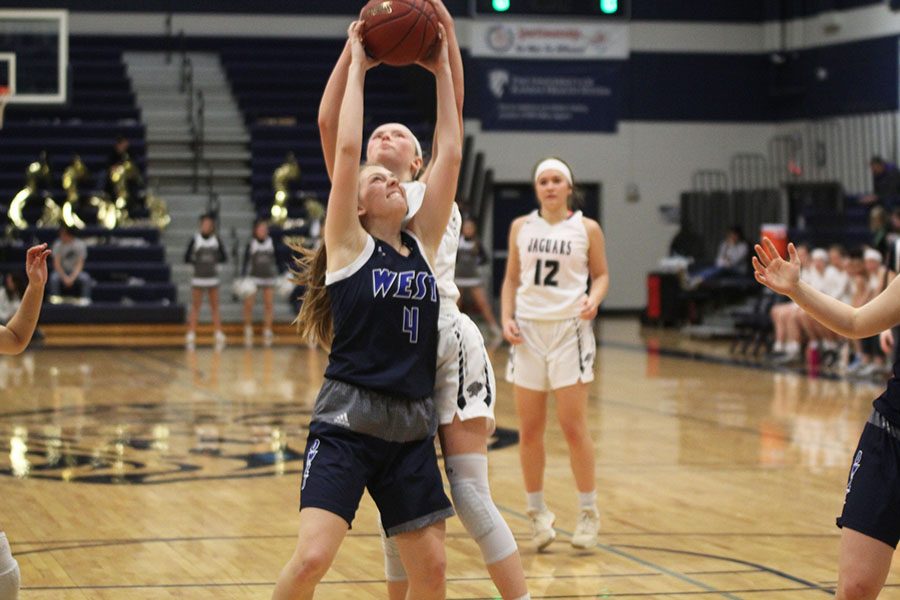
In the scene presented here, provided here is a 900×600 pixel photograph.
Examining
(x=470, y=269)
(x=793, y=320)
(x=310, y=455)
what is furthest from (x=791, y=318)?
(x=310, y=455)

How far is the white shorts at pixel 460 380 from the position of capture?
4117 mm

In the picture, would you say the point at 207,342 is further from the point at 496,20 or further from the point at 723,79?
the point at 723,79

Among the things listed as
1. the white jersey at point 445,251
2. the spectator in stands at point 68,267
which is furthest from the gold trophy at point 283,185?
the white jersey at point 445,251

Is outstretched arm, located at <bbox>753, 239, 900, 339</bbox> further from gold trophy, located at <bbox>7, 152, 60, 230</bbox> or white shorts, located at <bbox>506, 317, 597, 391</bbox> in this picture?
gold trophy, located at <bbox>7, 152, 60, 230</bbox>

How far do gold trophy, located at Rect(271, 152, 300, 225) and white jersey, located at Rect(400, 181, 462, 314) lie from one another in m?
16.3

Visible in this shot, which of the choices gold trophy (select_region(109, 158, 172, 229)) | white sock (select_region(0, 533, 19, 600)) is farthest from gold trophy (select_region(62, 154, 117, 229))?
white sock (select_region(0, 533, 19, 600))

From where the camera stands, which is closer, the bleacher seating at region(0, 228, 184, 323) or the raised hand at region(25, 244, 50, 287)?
the raised hand at region(25, 244, 50, 287)

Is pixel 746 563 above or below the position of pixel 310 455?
below

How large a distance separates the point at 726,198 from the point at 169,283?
9242 mm

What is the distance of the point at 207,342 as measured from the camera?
1808 cm

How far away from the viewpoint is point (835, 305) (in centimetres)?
378

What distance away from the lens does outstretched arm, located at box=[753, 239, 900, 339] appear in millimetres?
3713

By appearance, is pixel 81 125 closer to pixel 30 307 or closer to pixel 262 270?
pixel 262 270

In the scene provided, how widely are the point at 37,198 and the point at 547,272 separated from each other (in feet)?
49.7
